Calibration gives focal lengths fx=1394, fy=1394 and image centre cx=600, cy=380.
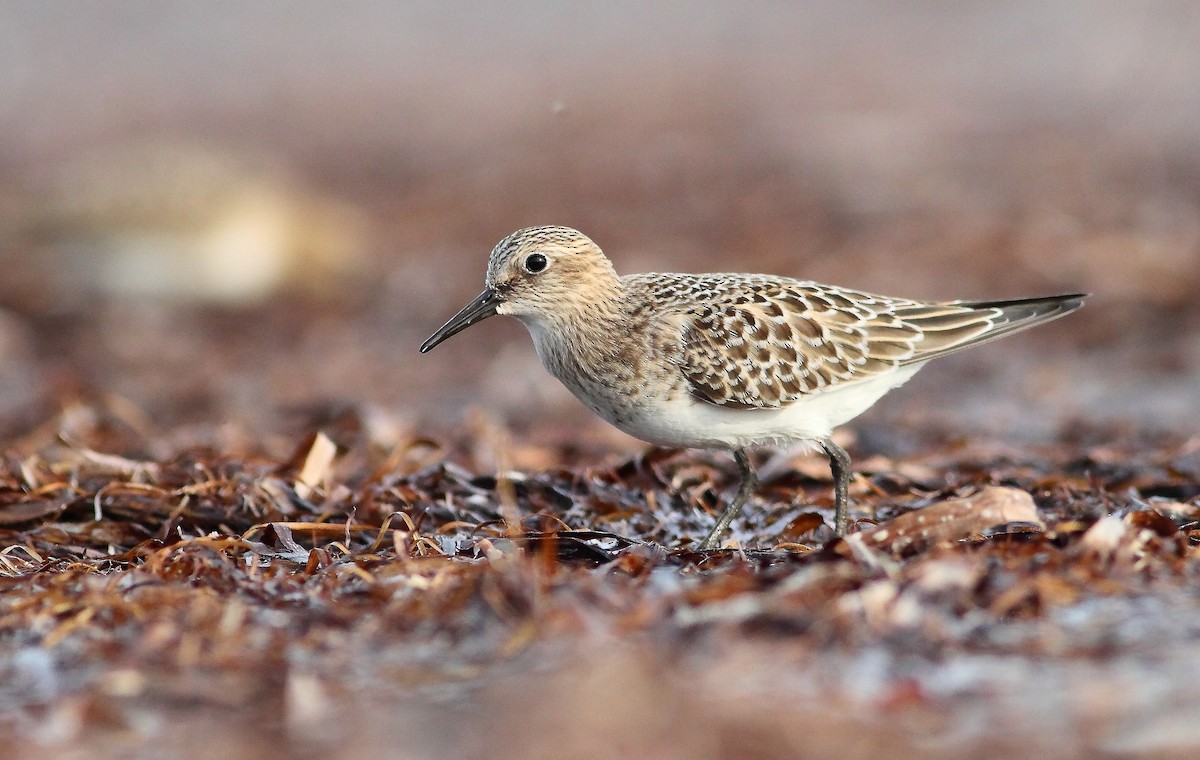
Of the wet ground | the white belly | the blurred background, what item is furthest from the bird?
the blurred background

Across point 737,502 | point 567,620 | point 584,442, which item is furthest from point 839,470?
point 584,442

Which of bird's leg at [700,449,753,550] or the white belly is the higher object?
the white belly

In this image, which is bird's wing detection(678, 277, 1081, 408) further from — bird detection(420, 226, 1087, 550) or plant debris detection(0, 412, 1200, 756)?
plant debris detection(0, 412, 1200, 756)

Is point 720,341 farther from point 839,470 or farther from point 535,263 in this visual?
point 535,263

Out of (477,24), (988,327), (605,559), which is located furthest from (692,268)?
(477,24)

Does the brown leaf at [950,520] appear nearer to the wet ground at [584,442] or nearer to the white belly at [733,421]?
the wet ground at [584,442]

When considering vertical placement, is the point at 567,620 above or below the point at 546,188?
below
